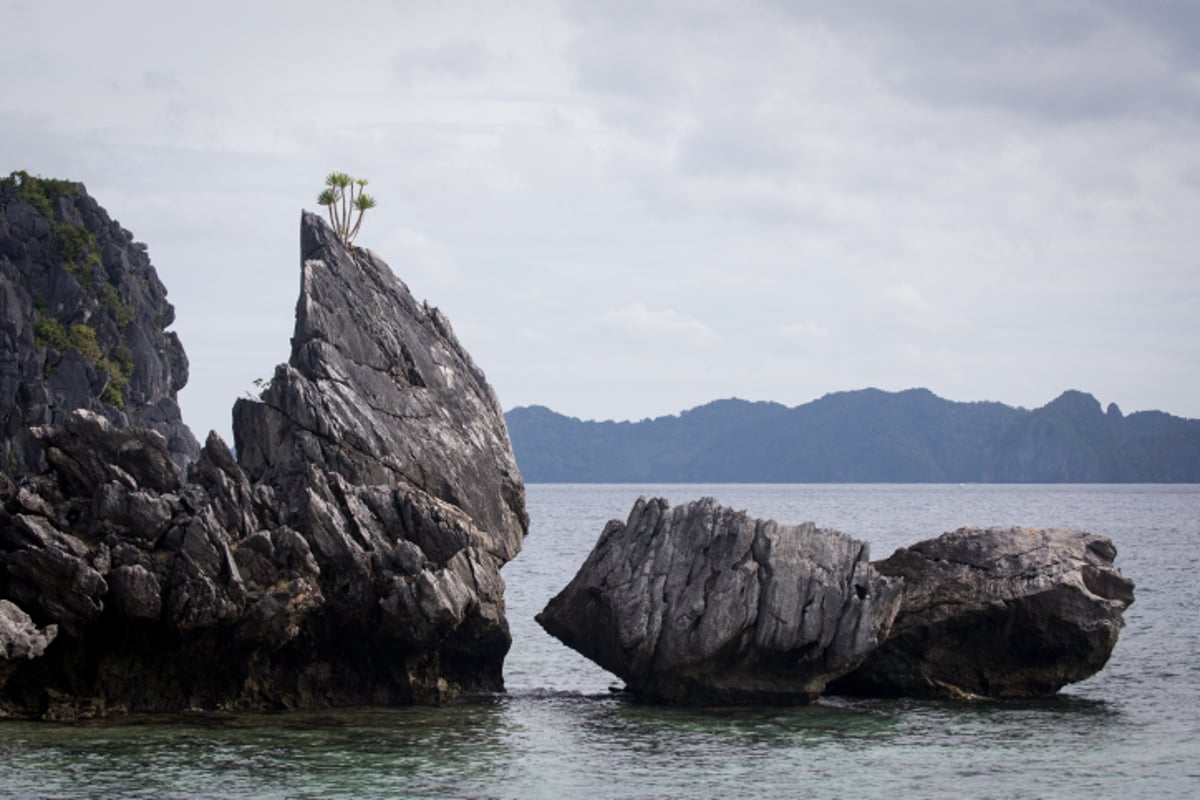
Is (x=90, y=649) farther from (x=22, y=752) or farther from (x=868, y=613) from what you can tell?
(x=868, y=613)

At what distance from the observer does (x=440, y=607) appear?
35562 millimetres

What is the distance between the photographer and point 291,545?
35.5 meters

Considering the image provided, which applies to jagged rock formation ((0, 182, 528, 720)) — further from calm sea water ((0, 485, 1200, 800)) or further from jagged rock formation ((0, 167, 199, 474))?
jagged rock formation ((0, 167, 199, 474))

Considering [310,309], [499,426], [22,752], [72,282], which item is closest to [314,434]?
[310,309]

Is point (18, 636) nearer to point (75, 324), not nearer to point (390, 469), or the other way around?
point (390, 469)

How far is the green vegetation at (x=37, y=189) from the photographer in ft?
449

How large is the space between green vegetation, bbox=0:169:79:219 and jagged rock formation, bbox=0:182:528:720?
107024 millimetres

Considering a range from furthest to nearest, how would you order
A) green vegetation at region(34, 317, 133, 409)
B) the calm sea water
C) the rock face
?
1. green vegetation at region(34, 317, 133, 409)
2. the rock face
3. the calm sea water

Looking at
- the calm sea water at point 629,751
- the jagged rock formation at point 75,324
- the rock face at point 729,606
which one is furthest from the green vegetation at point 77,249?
the rock face at point 729,606

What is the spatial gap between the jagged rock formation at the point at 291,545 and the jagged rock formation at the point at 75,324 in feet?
235

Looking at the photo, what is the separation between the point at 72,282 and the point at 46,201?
10407 millimetres

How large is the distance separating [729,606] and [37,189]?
123158 mm

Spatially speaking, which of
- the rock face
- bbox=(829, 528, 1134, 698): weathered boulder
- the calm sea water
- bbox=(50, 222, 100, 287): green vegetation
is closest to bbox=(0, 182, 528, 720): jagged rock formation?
the calm sea water

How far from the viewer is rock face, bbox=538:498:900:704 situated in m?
36.5
